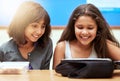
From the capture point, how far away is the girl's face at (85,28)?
161cm

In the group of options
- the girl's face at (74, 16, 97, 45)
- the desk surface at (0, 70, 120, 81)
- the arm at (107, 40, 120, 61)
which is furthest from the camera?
the arm at (107, 40, 120, 61)

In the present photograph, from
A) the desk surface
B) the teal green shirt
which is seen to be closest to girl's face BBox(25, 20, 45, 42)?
→ the teal green shirt

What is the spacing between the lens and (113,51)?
5.65 feet

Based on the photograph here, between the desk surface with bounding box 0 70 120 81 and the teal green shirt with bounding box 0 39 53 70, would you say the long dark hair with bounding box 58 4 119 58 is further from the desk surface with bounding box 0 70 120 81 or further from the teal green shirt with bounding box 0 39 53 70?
the desk surface with bounding box 0 70 120 81

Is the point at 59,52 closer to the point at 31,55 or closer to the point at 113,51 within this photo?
the point at 31,55

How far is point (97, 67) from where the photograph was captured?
115cm

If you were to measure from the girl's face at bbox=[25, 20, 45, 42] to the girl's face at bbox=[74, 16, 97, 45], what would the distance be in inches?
9.4

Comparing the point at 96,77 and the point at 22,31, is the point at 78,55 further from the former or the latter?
the point at 96,77

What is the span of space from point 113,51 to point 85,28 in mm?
278

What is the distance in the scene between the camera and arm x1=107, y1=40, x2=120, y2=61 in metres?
1.71

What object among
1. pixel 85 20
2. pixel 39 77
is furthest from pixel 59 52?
pixel 39 77

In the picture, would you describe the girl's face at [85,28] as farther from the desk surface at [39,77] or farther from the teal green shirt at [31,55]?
the desk surface at [39,77]

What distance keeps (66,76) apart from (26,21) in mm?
674

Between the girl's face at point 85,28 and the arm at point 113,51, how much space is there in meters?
0.16
